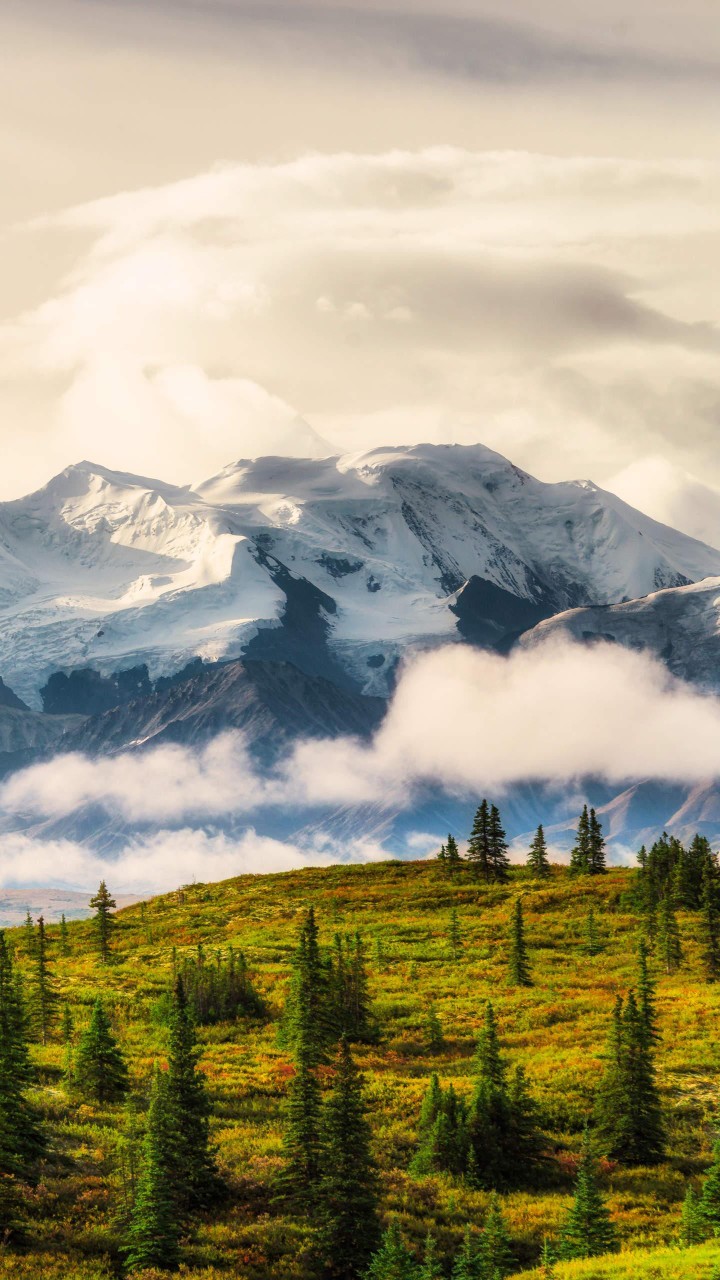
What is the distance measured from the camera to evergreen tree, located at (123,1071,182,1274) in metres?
36.7

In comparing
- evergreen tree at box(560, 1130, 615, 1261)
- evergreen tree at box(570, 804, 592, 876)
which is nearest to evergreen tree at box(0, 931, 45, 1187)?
evergreen tree at box(560, 1130, 615, 1261)

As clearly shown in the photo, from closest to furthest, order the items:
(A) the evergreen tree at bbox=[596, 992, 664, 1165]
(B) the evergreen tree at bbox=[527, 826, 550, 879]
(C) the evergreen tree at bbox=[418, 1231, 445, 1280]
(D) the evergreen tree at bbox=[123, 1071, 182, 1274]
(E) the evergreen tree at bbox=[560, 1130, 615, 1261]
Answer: (C) the evergreen tree at bbox=[418, 1231, 445, 1280], (D) the evergreen tree at bbox=[123, 1071, 182, 1274], (E) the evergreen tree at bbox=[560, 1130, 615, 1261], (A) the evergreen tree at bbox=[596, 992, 664, 1165], (B) the evergreen tree at bbox=[527, 826, 550, 879]

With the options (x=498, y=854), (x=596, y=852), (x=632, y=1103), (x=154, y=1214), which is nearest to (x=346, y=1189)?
(x=154, y=1214)

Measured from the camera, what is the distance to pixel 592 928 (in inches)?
3684

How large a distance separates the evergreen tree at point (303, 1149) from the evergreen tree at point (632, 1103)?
1292 cm

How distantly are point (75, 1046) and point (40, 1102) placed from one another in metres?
12.3

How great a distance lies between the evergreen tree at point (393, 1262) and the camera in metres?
34.9

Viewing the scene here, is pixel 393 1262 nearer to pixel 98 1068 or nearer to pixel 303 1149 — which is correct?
pixel 303 1149

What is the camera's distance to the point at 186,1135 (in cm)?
4178

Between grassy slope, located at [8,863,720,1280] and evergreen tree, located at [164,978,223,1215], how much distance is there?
100 cm

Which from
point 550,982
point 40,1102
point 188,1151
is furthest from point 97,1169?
point 550,982

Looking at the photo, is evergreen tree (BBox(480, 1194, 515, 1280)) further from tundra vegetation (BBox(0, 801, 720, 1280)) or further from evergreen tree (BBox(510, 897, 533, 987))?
evergreen tree (BBox(510, 897, 533, 987))

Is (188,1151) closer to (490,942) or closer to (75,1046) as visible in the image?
(75,1046)

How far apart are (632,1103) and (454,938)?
4292 cm
